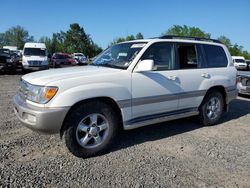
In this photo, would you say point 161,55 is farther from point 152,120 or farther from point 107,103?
point 107,103

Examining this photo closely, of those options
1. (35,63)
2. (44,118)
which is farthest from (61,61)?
(44,118)

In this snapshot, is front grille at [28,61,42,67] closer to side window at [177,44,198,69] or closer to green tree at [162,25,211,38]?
side window at [177,44,198,69]

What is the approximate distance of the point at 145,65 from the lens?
437cm

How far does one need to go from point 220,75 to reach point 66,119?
3732 mm

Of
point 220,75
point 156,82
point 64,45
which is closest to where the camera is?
point 156,82

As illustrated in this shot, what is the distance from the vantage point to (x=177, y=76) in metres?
5.06

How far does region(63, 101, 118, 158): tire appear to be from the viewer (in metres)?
3.94

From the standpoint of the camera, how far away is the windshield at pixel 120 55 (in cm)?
470

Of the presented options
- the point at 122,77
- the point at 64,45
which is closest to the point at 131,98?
the point at 122,77

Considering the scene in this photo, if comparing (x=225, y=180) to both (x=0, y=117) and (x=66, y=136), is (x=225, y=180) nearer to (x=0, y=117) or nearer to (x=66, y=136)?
(x=66, y=136)

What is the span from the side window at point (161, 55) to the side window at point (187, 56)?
225 millimetres

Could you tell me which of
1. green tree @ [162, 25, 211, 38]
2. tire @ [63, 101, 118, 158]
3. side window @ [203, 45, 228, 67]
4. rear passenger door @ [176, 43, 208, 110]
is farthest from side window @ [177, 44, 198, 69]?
green tree @ [162, 25, 211, 38]

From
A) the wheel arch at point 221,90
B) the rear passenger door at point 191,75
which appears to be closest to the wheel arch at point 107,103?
the rear passenger door at point 191,75

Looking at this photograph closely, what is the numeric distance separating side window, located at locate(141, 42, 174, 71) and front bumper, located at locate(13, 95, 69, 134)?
181 centimetres
